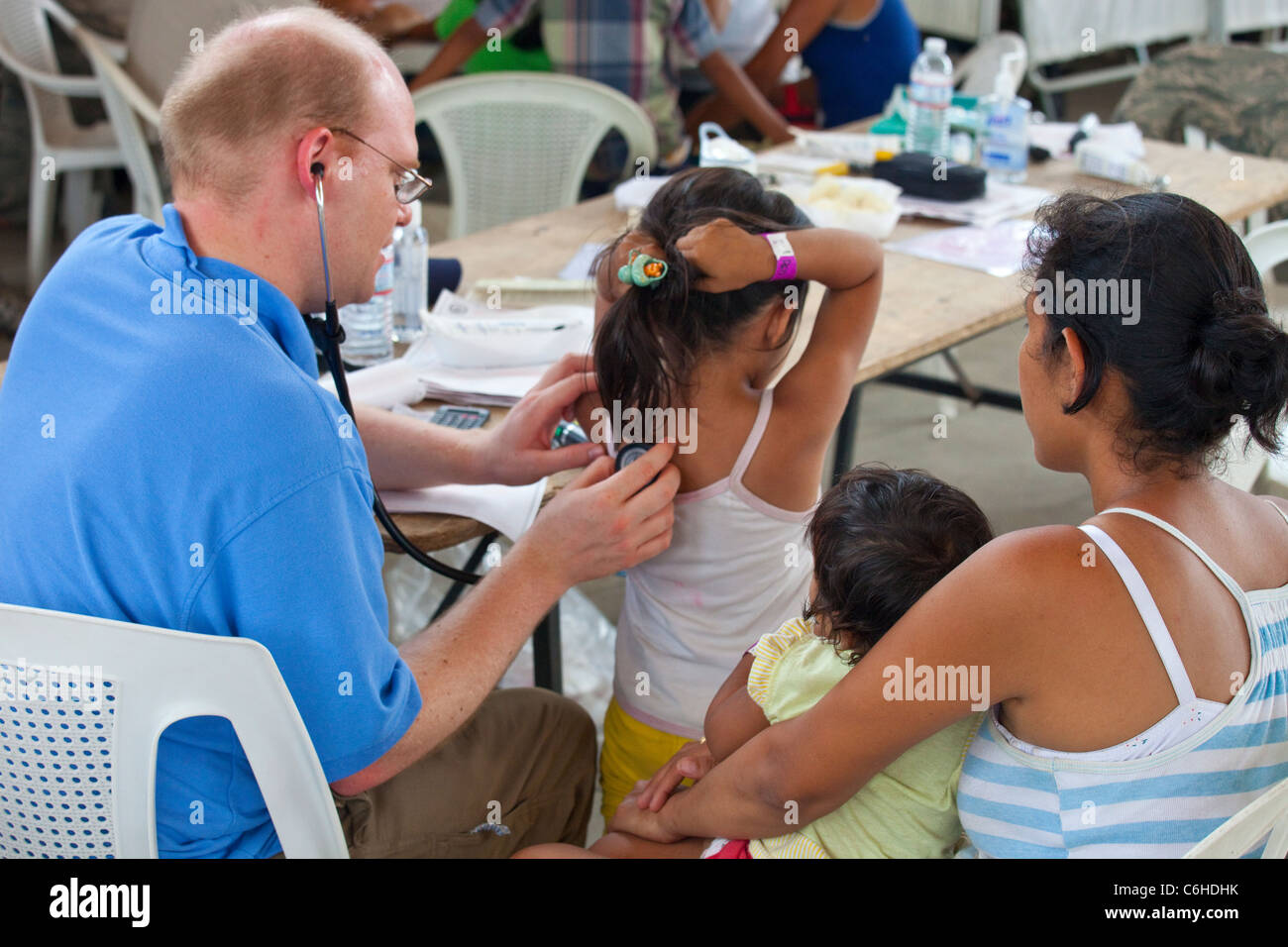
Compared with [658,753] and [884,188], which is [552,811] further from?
[884,188]

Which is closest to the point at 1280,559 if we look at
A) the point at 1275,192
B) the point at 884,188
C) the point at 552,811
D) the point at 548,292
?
the point at 552,811

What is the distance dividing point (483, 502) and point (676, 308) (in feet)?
1.13

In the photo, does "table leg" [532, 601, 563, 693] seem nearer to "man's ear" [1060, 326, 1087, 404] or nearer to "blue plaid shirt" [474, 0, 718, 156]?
"man's ear" [1060, 326, 1087, 404]

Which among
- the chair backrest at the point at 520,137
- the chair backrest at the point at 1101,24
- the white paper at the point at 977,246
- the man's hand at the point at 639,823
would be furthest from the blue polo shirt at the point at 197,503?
the chair backrest at the point at 1101,24

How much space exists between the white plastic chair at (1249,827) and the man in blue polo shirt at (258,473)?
0.67 metres

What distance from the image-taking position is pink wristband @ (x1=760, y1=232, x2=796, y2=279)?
4.61ft

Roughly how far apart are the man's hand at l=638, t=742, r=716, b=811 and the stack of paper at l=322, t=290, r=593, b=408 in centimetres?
59

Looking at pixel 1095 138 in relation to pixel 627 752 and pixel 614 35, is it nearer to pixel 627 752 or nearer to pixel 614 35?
pixel 614 35

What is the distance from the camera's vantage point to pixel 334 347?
133 centimetres

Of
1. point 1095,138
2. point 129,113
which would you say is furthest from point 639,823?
point 129,113

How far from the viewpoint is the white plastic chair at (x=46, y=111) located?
144 inches

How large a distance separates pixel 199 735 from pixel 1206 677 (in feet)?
2.78

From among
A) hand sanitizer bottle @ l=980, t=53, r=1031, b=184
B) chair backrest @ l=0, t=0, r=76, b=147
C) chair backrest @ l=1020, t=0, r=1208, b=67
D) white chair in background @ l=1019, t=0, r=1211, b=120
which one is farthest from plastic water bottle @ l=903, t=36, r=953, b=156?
chair backrest @ l=1020, t=0, r=1208, b=67

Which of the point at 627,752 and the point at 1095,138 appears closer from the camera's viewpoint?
the point at 627,752
